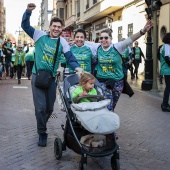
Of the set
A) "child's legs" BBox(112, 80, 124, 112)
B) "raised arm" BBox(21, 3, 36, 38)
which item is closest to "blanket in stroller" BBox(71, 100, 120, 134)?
"child's legs" BBox(112, 80, 124, 112)

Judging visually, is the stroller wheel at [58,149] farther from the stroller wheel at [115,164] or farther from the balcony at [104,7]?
the balcony at [104,7]

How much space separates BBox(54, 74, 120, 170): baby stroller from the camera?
419 centimetres

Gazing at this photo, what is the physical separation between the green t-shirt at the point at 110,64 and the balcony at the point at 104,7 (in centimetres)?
1845

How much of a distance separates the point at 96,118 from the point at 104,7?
2320 centimetres

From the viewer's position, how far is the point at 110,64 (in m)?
5.79

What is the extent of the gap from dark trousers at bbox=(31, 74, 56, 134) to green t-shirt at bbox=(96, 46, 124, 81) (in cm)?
Result: 81

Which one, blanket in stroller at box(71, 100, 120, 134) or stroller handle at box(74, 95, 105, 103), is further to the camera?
stroller handle at box(74, 95, 105, 103)

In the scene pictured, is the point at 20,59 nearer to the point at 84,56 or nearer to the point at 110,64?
the point at 84,56

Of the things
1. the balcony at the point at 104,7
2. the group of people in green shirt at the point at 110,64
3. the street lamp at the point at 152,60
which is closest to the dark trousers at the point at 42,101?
the group of people in green shirt at the point at 110,64

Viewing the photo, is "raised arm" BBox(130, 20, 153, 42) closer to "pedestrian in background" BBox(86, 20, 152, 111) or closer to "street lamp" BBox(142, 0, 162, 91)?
"pedestrian in background" BBox(86, 20, 152, 111)

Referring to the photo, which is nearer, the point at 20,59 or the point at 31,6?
the point at 31,6

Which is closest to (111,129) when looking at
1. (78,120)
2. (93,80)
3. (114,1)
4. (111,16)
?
(78,120)

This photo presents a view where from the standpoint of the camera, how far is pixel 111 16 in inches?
1129

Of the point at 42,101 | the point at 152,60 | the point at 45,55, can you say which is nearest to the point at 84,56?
the point at 45,55
